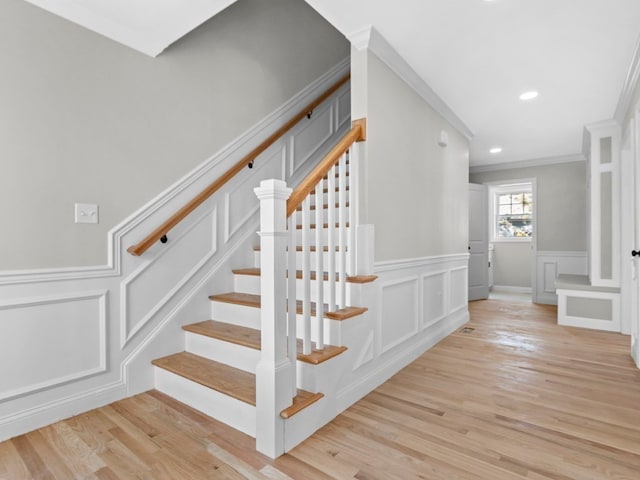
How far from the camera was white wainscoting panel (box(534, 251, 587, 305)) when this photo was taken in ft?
17.9

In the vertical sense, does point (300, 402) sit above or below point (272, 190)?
below

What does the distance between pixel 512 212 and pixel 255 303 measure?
21.9ft

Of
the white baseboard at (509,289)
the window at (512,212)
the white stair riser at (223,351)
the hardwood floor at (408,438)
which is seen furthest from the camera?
the window at (512,212)

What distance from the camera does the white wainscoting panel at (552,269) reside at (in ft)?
17.9

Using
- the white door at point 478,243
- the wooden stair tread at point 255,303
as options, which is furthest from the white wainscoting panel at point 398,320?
the white door at point 478,243

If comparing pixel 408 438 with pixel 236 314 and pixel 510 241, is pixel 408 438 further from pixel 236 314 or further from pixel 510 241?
pixel 510 241

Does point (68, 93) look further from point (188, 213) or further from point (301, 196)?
point (301, 196)

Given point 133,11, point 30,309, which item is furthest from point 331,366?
point 133,11

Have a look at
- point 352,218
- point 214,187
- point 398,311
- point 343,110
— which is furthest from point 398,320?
point 343,110

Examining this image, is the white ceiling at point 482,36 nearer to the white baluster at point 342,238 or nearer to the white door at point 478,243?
the white baluster at point 342,238

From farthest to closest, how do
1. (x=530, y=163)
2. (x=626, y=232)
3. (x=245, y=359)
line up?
1. (x=530, y=163)
2. (x=626, y=232)
3. (x=245, y=359)

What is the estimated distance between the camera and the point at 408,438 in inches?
67.9

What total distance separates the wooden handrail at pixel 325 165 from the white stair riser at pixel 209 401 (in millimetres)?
1015

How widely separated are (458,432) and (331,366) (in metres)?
0.72
